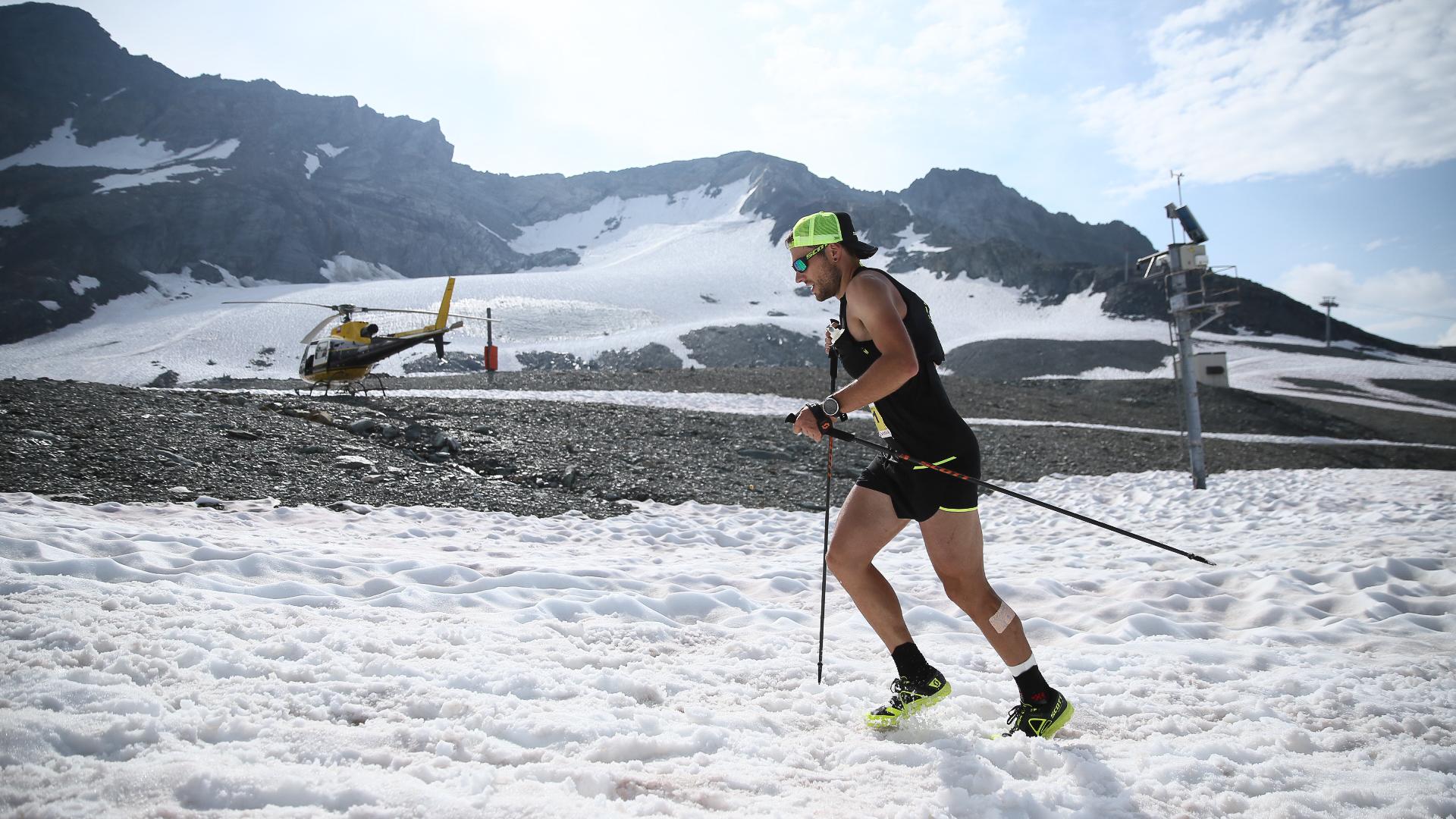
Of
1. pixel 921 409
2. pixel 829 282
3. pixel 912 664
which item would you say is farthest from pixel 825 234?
pixel 912 664

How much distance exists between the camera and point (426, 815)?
8.54 feet

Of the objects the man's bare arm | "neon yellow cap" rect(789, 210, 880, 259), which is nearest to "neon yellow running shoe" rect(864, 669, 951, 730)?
the man's bare arm

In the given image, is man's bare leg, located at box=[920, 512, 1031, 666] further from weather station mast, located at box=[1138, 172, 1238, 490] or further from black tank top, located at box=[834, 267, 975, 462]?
weather station mast, located at box=[1138, 172, 1238, 490]

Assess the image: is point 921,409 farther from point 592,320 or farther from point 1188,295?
point 592,320

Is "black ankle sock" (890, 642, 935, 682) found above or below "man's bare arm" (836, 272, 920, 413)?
below

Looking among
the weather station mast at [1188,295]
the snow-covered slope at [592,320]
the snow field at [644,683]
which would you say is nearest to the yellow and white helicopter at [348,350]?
the snow field at [644,683]

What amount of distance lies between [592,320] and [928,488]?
7820 centimetres

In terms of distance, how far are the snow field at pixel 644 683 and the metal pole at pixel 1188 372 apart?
7193mm

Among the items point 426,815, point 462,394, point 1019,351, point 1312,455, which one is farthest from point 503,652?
point 1019,351

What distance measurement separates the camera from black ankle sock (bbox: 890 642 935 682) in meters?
3.92

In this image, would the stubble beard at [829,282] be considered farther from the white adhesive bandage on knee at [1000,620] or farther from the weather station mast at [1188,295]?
the weather station mast at [1188,295]

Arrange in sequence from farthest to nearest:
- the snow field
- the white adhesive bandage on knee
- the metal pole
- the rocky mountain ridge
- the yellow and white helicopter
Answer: the rocky mountain ridge < the yellow and white helicopter < the metal pole < the white adhesive bandage on knee < the snow field

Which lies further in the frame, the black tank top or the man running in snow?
the black tank top

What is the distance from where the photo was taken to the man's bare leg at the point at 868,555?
391cm
